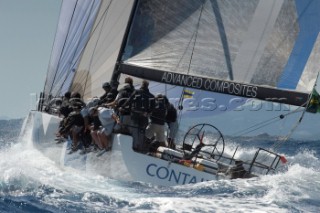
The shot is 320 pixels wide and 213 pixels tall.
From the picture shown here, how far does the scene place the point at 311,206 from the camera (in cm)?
923

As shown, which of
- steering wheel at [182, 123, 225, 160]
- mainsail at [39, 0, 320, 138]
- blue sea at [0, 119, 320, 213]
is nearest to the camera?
blue sea at [0, 119, 320, 213]

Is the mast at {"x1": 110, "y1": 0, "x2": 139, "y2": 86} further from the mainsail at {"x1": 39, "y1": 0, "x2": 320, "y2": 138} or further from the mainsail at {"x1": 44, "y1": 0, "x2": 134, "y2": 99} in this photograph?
the mainsail at {"x1": 44, "y1": 0, "x2": 134, "y2": 99}

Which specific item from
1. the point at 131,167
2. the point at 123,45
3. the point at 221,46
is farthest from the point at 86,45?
the point at 131,167

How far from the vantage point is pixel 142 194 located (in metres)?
9.46

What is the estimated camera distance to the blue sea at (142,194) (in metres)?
8.50

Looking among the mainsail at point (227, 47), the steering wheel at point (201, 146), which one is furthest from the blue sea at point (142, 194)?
the mainsail at point (227, 47)

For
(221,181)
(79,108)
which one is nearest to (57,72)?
(79,108)

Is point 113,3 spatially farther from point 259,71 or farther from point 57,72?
point 259,71

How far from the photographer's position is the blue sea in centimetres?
850

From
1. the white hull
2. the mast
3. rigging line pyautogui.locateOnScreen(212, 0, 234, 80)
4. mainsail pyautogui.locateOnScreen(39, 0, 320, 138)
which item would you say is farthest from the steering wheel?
the mast

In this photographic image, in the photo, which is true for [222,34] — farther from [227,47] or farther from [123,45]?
[123,45]

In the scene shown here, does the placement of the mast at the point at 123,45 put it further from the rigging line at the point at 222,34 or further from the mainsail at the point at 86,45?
the rigging line at the point at 222,34

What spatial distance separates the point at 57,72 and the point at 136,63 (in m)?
3.56

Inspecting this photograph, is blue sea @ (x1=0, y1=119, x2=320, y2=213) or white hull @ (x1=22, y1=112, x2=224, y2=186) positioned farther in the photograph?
white hull @ (x1=22, y1=112, x2=224, y2=186)
